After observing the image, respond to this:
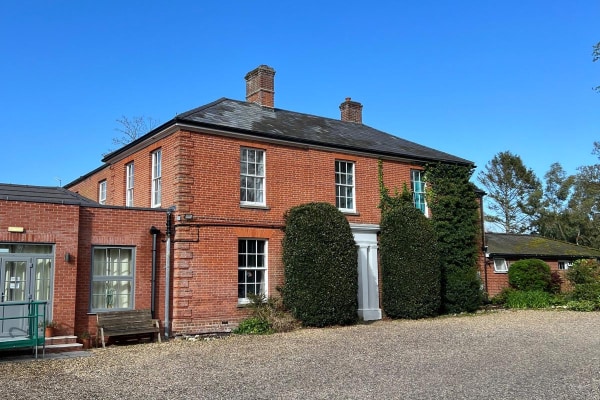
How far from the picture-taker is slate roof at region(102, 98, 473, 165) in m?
17.2

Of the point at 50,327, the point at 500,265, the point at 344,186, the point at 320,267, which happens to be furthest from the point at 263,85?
the point at 500,265

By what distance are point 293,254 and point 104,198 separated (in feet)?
33.8

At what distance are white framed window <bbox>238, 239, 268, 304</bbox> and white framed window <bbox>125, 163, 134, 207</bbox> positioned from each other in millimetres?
5046

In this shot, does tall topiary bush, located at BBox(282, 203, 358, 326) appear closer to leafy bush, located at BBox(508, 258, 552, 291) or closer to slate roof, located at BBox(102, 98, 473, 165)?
slate roof, located at BBox(102, 98, 473, 165)

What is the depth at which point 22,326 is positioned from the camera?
13.0 m

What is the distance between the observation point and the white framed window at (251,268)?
655 inches

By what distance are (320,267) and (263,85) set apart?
8.63m

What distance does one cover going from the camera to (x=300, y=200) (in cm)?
1823

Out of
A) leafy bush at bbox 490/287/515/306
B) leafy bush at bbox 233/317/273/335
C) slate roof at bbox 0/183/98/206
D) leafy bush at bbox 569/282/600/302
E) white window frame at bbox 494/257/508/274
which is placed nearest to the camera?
slate roof at bbox 0/183/98/206

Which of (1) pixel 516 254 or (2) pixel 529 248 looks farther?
(2) pixel 529 248

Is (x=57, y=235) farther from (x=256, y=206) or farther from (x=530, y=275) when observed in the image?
(x=530, y=275)

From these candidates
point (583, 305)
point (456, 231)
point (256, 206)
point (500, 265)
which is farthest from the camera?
point (500, 265)

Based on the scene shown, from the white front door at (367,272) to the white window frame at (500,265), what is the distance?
Answer: 27.3ft

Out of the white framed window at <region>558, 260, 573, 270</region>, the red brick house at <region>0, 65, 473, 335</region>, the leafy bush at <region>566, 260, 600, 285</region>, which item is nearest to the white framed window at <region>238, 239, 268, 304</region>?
the red brick house at <region>0, 65, 473, 335</region>
